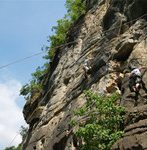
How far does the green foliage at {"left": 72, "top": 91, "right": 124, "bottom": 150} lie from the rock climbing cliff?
17.5 inches

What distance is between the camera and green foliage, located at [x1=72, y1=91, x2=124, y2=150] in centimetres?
1594

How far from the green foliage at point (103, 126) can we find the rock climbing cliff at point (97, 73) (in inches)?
17.5

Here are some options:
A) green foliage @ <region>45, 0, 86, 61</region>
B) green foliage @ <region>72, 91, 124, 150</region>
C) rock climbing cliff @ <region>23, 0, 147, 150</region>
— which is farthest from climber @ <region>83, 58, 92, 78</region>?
green foliage @ <region>45, 0, 86, 61</region>

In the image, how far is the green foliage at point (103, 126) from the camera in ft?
52.3

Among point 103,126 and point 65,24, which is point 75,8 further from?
point 103,126

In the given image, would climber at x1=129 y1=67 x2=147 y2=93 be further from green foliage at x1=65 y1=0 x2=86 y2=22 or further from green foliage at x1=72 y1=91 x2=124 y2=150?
green foliage at x1=65 y1=0 x2=86 y2=22

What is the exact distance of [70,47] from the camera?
28938 millimetres

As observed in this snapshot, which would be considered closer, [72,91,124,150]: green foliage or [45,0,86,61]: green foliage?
[72,91,124,150]: green foliage

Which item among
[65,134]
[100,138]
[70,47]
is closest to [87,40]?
[70,47]

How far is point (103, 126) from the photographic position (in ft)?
54.1

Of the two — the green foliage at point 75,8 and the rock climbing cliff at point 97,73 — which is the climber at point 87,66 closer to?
the rock climbing cliff at point 97,73

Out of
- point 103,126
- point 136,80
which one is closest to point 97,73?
point 136,80

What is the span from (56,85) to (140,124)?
41.7 feet

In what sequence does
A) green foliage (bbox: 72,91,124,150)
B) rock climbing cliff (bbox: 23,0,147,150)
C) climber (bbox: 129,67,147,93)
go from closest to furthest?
green foliage (bbox: 72,91,124,150) → rock climbing cliff (bbox: 23,0,147,150) → climber (bbox: 129,67,147,93)
